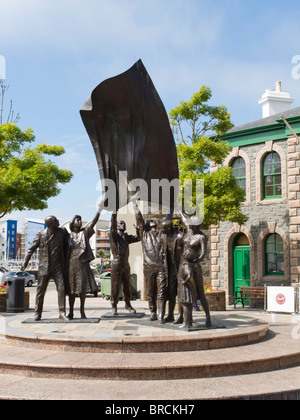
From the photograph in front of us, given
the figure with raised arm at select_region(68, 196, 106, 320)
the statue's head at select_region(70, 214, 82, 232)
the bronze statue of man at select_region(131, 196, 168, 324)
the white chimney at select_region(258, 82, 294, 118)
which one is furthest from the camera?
the white chimney at select_region(258, 82, 294, 118)

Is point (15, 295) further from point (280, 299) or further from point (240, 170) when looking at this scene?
point (240, 170)

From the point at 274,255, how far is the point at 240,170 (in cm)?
425

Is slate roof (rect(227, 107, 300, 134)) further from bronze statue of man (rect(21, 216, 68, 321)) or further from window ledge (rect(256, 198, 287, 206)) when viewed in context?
bronze statue of man (rect(21, 216, 68, 321))

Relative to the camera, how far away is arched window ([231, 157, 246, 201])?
66.1 feet

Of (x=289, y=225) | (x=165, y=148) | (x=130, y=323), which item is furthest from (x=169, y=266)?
(x=289, y=225)

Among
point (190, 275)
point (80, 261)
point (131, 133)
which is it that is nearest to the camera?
point (190, 275)

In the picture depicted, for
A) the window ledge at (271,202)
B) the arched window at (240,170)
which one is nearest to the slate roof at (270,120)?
the arched window at (240,170)

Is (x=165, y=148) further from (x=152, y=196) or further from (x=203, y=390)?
(x=203, y=390)

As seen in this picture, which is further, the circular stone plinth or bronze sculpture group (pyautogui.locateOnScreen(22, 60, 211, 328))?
bronze sculpture group (pyautogui.locateOnScreen(22, 60, 211, 328))

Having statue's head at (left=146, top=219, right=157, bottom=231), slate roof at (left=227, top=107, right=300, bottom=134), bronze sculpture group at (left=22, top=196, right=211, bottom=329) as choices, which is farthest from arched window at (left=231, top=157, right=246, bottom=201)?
statue's head at (left=146, top=219, right=157, bottom=231)

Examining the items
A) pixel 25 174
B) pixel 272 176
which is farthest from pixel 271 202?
pixel 25 174

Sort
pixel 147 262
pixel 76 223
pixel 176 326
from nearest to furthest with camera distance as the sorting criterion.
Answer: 1. pixel 176 326
2. pixel 147 262
3. pixel 76 223

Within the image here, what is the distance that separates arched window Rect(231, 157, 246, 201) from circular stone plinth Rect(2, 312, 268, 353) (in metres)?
11.8

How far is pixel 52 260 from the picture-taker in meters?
9.24
